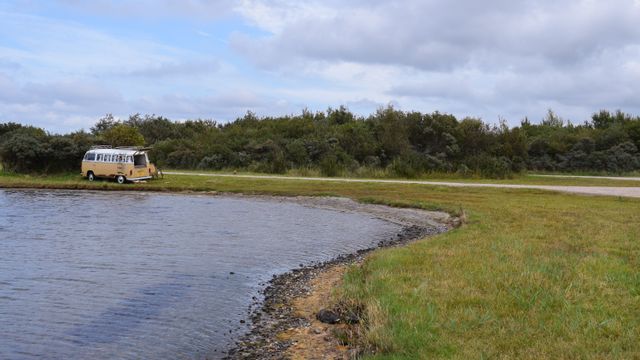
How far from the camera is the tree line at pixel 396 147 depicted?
166ft

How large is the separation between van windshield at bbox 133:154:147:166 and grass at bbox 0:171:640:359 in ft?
83.9

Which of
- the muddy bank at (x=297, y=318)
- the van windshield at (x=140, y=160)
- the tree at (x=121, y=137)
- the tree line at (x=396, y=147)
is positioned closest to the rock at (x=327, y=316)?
the muddy bank at (x=297, y=318)

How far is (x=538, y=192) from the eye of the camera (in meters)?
31.4

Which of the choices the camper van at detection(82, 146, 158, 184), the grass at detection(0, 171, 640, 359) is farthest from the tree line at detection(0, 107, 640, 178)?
the grass at detection(0, 171, 640, 359)

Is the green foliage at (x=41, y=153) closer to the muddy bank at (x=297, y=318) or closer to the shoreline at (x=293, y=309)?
the shoreline at (x=293, y=309)

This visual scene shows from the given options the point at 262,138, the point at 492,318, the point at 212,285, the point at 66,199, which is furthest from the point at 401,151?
the point at 492,318

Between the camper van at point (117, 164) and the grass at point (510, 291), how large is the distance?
83.3 ft

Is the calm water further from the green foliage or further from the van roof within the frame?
the green foliage

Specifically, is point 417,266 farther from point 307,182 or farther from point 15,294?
point 307,182

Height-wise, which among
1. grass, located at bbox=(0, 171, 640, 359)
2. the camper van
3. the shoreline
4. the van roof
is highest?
the van roof

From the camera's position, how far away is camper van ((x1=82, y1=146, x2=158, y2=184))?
38.8m

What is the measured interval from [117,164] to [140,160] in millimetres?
1552

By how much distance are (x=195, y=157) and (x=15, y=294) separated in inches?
1894

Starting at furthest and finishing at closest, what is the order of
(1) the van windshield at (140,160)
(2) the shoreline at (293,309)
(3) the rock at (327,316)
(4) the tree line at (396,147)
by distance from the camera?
(4) the tree line at (396,147), (1) the van windshield at (140,160), (3) the rock at (327,316), (2) the shoreline at (293,309)
